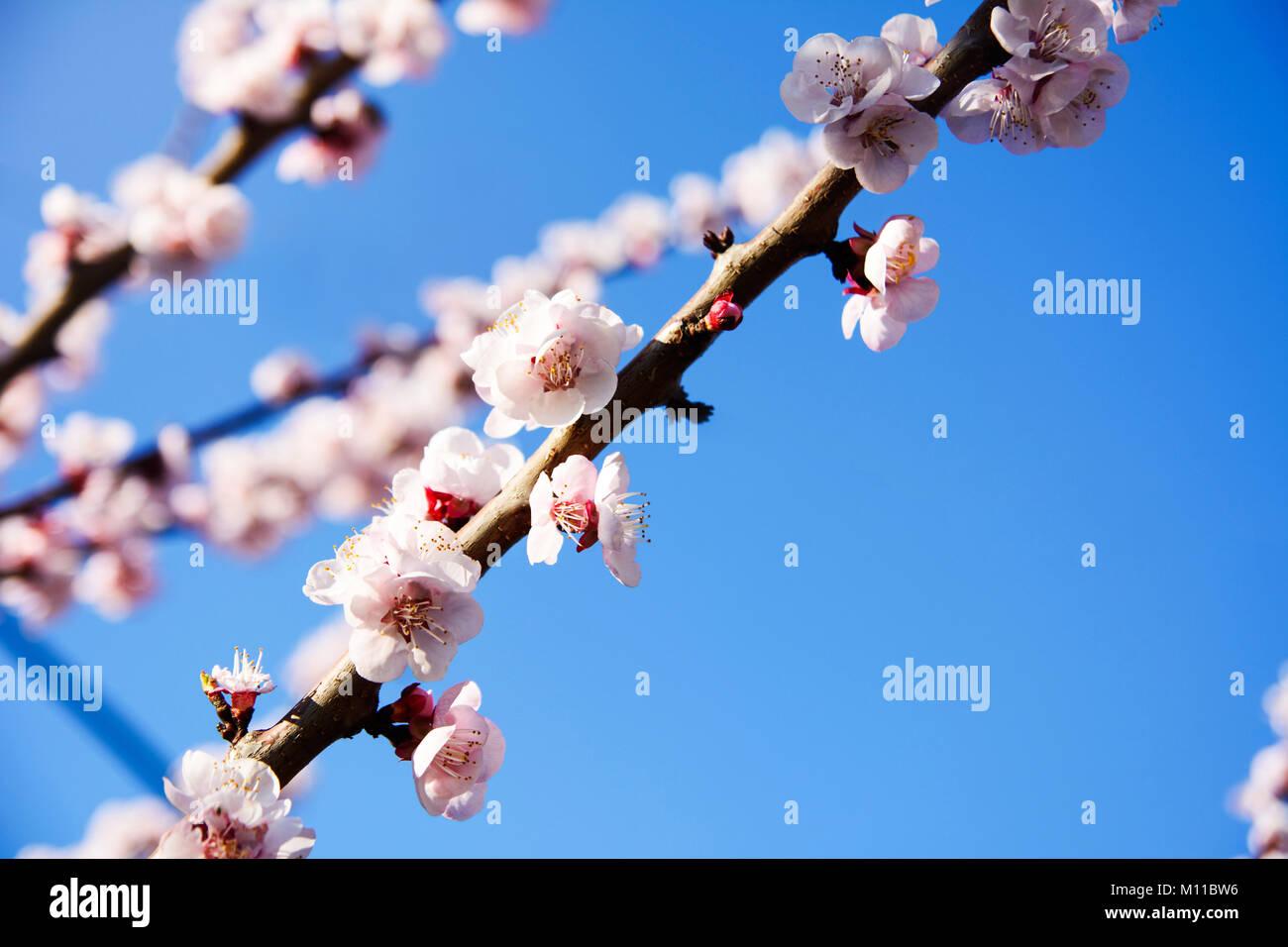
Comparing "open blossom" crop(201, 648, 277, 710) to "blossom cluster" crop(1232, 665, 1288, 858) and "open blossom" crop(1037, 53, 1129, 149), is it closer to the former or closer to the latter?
"open blossom" crop(1037, 53, 1129, 149)

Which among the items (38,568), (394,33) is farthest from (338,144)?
Result: (38,568)

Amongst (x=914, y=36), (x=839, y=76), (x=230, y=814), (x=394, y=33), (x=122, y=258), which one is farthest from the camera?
(x=394, y=33)

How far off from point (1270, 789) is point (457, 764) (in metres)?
6.53

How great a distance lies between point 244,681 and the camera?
1235 mm

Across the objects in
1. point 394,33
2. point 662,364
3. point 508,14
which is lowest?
point 662,364

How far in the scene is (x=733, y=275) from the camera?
1.23 m

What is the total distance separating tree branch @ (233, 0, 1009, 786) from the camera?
44.8 inches

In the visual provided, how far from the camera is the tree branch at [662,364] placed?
1138 mm

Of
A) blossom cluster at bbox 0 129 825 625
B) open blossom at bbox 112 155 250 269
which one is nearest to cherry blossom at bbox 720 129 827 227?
blossom cluster at bbox 0 129 825 625

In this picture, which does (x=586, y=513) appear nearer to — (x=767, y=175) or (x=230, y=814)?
(x=230, y=814)

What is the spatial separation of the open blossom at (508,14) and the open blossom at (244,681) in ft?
15.9

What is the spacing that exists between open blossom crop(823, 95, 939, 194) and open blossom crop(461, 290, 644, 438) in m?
0.44
